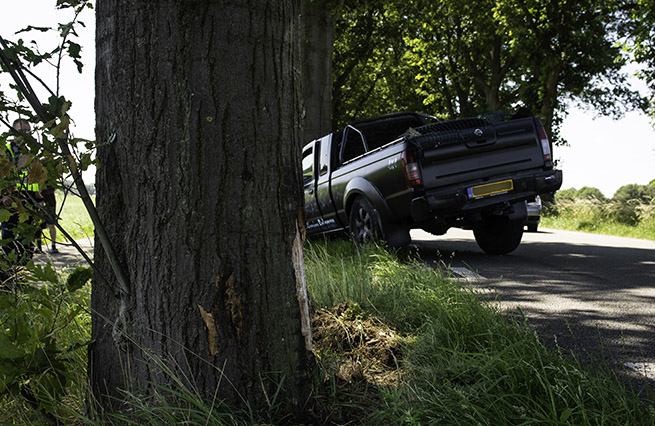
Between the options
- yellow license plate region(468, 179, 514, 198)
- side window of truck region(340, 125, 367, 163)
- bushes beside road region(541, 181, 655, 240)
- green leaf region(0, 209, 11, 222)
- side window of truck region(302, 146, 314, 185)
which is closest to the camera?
green leaf region(0, 209, 11, 222)

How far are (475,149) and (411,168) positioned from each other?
899mm

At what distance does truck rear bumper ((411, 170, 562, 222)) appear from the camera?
7285mm

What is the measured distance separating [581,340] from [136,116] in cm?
317

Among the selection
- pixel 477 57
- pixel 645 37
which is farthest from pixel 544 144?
pixel 477 57

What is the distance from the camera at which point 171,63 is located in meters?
2.37

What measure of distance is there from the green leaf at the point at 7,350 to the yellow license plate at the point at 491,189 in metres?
5.95

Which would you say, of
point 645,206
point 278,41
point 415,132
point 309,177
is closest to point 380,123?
point 309,177

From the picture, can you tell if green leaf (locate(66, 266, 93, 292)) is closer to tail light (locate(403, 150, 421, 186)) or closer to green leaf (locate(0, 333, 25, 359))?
green leaf (locate(0, 333, 25, 359))

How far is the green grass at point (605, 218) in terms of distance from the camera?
1699 cm

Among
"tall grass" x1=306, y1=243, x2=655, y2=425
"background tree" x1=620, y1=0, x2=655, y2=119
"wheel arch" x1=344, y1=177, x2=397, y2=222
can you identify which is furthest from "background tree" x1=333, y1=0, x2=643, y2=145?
"tall grass" x1=306, y1=243, x2=655, y2=425

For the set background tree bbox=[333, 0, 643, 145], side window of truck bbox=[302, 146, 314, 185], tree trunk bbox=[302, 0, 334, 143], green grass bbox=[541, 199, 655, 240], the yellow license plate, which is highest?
background tree bbox=[333, 0, 643, 145]

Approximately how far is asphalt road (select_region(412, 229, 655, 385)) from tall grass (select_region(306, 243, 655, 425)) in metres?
0.23

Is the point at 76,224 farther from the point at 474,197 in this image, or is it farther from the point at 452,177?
the point at 474,197

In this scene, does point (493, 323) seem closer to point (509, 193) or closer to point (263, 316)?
point (263, 316)
